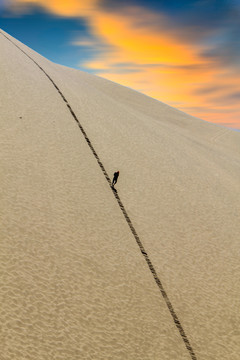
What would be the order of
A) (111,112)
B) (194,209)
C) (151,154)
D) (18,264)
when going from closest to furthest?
(18,264) → (194,209) → (151,154) → (111,112)

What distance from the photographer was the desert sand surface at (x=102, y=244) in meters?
8.56

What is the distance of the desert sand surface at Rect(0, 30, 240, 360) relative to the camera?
8562 millimetres

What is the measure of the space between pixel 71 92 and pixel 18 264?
18.3 m

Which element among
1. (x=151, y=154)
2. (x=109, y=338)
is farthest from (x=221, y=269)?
(x=151, y=154)

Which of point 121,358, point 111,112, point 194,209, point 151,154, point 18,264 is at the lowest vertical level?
point 121,358

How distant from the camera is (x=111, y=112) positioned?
26531mm

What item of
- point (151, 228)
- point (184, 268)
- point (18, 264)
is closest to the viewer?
point (18, 264)

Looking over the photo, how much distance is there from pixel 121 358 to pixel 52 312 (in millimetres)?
2071

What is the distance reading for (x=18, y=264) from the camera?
9.45m

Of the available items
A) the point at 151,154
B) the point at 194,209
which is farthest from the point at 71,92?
the point at 194,209

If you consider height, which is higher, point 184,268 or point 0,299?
point 184,268

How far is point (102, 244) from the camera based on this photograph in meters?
11.8

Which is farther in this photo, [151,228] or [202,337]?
[151,228]

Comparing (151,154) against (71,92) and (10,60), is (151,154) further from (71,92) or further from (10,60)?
(10,60)
